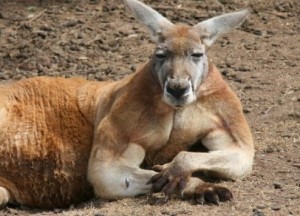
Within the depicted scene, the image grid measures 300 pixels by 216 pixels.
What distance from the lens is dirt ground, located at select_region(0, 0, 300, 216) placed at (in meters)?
6.62

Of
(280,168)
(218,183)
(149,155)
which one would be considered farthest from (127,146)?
(280,168)

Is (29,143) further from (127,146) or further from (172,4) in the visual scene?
(172,4)

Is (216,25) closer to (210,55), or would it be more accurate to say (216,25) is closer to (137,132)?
(137,132)

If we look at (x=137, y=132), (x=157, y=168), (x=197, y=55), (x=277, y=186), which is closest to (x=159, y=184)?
(x=157, y=168)

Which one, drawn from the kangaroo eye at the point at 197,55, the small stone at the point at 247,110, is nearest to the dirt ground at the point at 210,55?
the small stone at the point at 247,110

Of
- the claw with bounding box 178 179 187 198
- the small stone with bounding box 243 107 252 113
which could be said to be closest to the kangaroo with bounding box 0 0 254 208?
the claw with bounding box 178 179 187 198


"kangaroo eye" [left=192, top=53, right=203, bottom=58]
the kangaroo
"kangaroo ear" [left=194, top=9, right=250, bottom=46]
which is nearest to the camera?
the kangaroo

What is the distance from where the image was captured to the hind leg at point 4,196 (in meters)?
6.71

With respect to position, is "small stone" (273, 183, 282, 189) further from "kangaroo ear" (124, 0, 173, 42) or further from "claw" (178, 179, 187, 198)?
"kangaroo ear" (124, 0, 173, 42)

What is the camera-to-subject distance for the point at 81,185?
6738 mm

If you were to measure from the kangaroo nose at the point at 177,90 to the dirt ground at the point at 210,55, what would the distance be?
0.65 metres

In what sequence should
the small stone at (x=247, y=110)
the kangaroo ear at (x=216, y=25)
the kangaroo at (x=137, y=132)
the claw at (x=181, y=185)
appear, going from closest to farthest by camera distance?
the claw at (x=181, y=185) < the kangaroo at (x=137, y=132) < the kangaroo ear at (x=216, y=25) < the small stone at (x=247, y=110)

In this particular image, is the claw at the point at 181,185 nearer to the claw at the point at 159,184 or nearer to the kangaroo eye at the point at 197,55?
the claw at the point at 159,184

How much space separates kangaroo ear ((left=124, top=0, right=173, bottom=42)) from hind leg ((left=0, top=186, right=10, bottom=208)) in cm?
147
